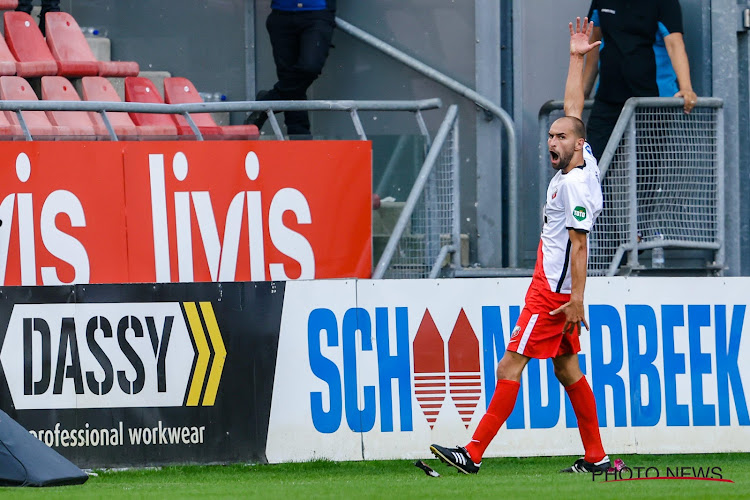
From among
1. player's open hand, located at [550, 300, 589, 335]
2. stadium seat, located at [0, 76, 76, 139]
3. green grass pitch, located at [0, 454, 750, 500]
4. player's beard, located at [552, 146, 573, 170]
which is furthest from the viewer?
stadium seat, located at [0, 76, 76, 139]

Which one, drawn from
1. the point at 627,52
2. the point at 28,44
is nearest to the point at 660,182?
the point at 627,52

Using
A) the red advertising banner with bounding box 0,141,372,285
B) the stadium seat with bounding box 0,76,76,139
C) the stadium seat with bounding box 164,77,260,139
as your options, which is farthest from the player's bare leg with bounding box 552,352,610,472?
the stadium seat with bounding box 0,76,76,139

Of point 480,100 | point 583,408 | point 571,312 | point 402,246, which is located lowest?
point 583,408

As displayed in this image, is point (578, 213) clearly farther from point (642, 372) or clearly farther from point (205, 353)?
point (205, 353)

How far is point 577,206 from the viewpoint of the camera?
24.5 ft

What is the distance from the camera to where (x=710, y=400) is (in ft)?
29.6

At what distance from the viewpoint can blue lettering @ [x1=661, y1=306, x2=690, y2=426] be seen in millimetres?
9023

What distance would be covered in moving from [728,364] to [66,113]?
222 inches

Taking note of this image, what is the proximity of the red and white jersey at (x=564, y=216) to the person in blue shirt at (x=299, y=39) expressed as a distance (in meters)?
4.43

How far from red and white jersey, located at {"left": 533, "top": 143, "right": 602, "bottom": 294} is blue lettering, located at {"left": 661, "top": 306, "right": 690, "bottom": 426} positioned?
5.46 feet

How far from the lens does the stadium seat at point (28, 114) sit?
9.87 meters

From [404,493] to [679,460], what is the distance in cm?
301

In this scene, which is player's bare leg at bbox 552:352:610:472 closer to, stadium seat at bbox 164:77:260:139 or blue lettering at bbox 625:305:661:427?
blue lettering at bbox 625:305:661:427

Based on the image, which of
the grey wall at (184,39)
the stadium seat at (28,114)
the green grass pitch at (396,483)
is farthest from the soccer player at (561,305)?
the grey wall at (184,39)
